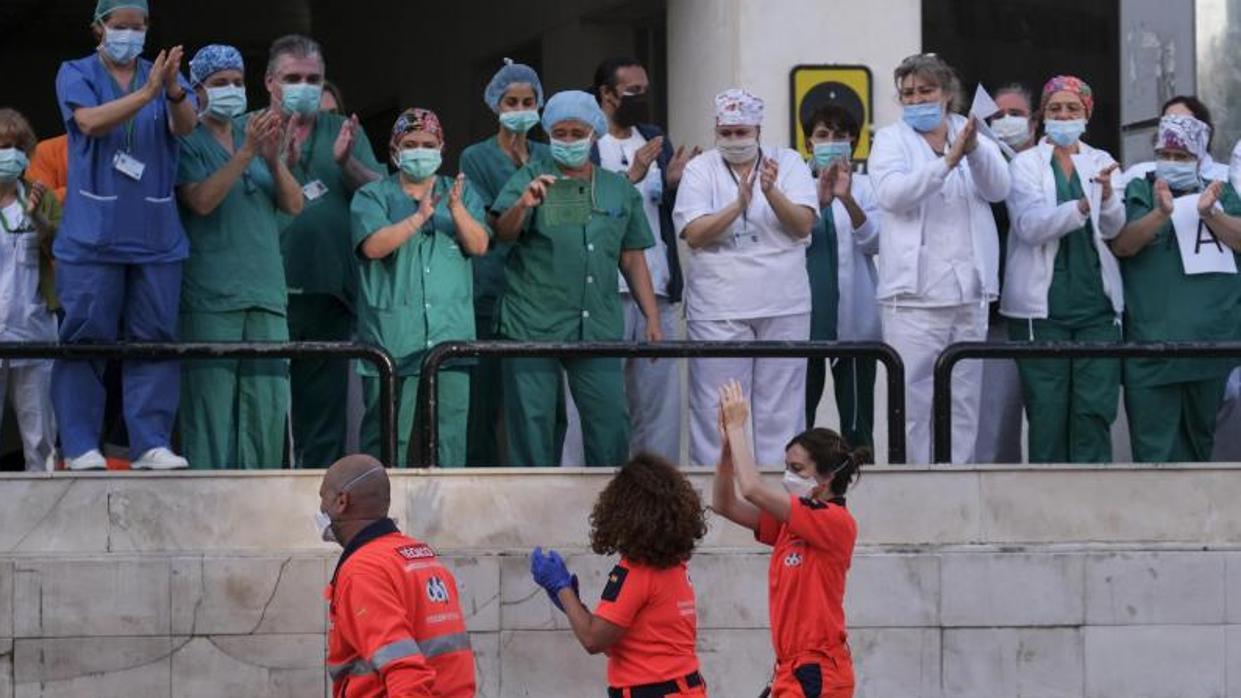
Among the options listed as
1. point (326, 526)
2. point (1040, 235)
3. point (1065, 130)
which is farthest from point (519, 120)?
point (326, 526)

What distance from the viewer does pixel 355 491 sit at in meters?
8.53

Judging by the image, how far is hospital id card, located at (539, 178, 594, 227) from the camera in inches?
495

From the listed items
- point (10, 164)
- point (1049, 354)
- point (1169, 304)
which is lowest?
point (1049, 354)

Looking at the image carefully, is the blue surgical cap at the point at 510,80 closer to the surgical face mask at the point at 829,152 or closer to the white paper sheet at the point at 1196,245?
the surgical face mask at the point at 829,152

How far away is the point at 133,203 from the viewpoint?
11570 millimetres

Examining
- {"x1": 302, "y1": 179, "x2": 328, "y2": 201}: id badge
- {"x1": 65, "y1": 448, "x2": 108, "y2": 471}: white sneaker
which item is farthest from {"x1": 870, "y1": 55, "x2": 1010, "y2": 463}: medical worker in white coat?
{"x1": 65, "y1": 448, "x2": 108, "y2": 471}: white sneaker

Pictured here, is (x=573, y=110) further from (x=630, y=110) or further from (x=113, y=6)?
(x=113, y=6)

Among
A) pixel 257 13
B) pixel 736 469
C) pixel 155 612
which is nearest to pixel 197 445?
pixel 155 612

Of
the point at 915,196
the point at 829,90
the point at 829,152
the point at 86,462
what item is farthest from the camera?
the point at 829,90

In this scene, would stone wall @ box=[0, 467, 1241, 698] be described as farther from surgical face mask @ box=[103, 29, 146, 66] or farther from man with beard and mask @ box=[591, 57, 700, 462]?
surgical face mask @ box=[103, 29, 146, 66]

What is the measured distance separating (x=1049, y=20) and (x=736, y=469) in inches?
295

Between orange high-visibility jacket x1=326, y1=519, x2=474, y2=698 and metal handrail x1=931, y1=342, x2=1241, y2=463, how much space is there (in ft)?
13.5

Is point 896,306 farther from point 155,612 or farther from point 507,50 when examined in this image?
point 507,50

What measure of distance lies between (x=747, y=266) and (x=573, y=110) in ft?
Result: 3.64
